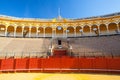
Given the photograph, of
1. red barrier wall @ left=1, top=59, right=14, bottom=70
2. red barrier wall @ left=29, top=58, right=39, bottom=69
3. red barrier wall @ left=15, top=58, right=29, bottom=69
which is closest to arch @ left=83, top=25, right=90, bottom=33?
red barrier wall @ left=29, top=58, right=39, bottom=69

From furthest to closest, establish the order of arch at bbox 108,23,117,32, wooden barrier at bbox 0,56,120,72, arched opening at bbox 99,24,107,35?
arched opening at bbox 99,24,107,35, arch at bbox 108,23,117,32, wooden barrier at bbox 0,56,120,72

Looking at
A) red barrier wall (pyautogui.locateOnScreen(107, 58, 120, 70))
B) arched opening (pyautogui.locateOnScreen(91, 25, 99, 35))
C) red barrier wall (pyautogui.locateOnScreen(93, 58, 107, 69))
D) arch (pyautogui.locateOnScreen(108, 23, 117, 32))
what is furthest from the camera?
arched opening (pyautogui.locateOnScreen(91, 25, 99, 35))

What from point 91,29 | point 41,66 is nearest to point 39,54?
point 41,66

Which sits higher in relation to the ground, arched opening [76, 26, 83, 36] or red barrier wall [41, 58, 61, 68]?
arched opening [76, 26, 83, 36]

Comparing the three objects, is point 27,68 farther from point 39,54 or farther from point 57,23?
point 57,23

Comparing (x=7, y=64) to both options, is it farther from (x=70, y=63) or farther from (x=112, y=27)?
(x=112, y=27)

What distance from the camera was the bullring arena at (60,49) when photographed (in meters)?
14.3

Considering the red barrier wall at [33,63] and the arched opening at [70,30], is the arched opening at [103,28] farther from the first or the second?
the red barrier wall at [33,63]

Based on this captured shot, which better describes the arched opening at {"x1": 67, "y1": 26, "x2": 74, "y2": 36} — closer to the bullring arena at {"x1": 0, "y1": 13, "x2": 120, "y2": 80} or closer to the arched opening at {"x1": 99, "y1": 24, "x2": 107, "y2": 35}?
the bullring arena at {"x1": 0, "y1": 13, "x2": 120, "y2": 80}

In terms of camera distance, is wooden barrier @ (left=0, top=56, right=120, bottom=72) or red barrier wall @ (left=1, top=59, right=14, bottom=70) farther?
wooden barrier @ (left=0, top=56, right=120, bottom=72)

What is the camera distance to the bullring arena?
1432 centimetres

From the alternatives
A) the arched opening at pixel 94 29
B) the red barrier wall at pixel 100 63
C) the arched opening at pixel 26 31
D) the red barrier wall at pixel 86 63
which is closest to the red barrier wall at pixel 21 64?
the red barrier wall at pixel 86 63

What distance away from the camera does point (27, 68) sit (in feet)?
50.5

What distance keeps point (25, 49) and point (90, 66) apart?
12.9 metres
